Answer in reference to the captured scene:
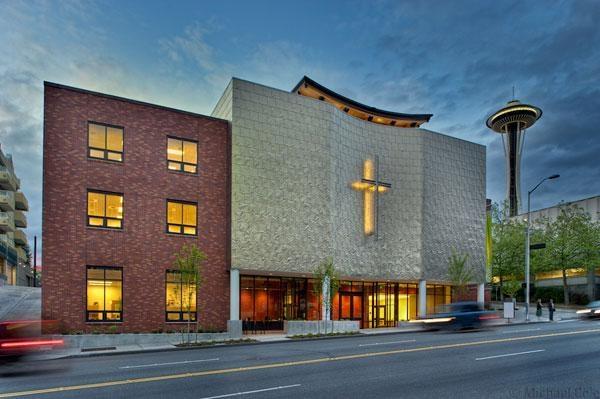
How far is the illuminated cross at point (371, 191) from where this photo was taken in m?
33.5

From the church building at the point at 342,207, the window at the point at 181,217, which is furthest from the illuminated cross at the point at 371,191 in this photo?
the window at the point at 181,217

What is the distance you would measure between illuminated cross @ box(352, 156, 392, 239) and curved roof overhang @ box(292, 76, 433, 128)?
20.9ft

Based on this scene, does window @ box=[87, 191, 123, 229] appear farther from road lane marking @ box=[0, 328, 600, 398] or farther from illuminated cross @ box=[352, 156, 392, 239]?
illuminated cross @ box=[352, 156, 392, 239]

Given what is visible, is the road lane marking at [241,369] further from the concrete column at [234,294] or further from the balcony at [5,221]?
the balcony at [5,221]

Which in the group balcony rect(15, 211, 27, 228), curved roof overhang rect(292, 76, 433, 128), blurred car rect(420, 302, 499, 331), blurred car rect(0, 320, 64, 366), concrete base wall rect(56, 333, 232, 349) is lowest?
Answer: concrete base wall rect(56, 333, 232, 349)

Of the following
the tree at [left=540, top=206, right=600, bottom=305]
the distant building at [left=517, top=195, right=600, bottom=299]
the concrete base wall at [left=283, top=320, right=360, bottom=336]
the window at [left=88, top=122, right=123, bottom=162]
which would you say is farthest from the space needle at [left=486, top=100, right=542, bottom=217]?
the window at [left=88, top=122, right=123, bottom=162]

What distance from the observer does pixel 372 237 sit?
33.8 meters

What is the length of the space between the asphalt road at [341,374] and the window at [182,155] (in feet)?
41.3

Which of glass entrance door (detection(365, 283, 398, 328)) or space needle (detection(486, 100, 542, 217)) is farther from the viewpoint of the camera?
space needle (detection(486, 100, 542, 217))

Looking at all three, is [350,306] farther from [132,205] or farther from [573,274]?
[573,274]

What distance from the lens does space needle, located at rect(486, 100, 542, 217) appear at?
98.6m

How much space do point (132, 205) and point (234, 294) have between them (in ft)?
26.0

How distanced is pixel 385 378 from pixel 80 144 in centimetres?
2110

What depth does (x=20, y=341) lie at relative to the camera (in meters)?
14.5
